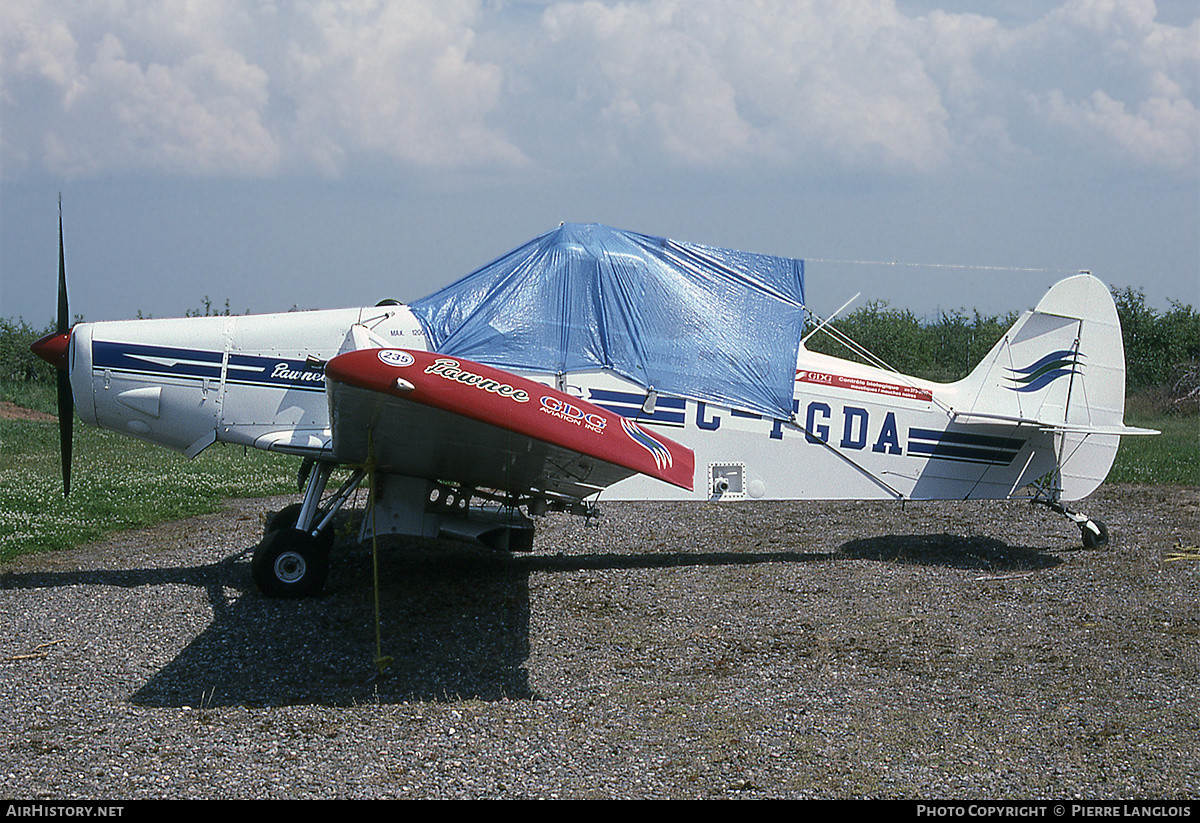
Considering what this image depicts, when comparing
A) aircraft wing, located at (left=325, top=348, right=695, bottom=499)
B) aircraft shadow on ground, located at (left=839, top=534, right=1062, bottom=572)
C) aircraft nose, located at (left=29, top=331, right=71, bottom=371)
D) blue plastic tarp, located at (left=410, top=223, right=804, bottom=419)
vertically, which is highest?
blue plastic tarp, located at (left=410, top=223, right=804, bottom=419)

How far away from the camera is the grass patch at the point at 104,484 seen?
10422 mm

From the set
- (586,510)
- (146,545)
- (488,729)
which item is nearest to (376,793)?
(488,729)

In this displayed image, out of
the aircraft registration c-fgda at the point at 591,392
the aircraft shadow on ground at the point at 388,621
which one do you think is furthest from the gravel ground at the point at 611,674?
the aircraft registration c-fgda at the point at 591,392

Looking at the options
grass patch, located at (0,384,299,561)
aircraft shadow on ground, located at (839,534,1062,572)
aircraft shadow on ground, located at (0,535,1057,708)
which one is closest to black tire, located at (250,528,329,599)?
aircraft shadow on ground, located at (0,535,1057,708)

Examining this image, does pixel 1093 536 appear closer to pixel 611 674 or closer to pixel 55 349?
pixel 611 674

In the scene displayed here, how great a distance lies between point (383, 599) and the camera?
25.4ft

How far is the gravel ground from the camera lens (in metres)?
4.51

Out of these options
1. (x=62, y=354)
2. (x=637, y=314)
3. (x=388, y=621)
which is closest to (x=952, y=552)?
(x=637, y=314)

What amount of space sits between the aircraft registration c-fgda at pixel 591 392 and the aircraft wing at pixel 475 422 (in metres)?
0.54

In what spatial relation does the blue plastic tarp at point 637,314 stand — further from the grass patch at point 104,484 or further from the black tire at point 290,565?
A: the grass patch at point 104,484

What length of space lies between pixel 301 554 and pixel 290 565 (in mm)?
125

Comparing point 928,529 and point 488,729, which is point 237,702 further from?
point 928,529

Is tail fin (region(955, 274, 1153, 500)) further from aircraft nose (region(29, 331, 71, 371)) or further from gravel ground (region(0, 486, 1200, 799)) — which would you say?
aircraft nose (region(29, 331, 71, 371))

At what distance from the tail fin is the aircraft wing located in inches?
177
